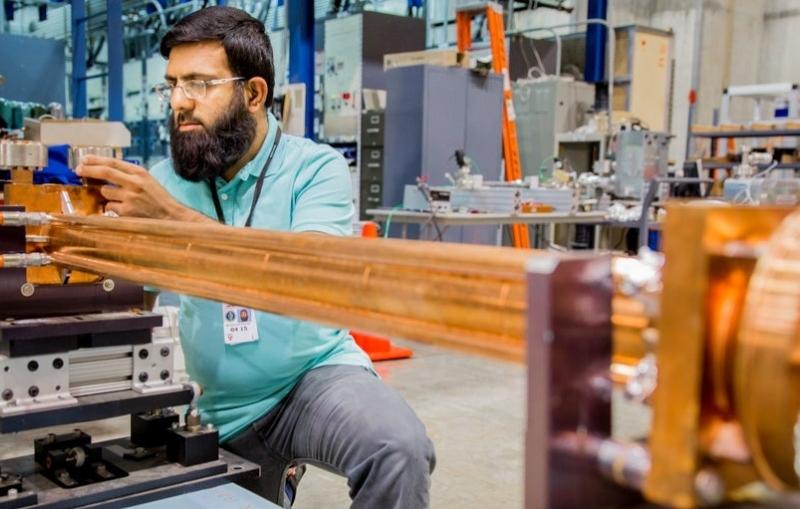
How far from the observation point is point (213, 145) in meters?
1.54

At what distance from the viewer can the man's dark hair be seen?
5.06 feet

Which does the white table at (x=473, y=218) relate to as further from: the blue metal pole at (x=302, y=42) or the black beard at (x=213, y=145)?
the black beard at (x=213, y=145)

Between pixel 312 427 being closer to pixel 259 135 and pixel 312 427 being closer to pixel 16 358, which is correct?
pixel 16 358

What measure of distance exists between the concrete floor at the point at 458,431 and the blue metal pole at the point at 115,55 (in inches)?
150

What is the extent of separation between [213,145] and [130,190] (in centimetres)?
39

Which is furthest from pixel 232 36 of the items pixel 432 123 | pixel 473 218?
pixel 432 123

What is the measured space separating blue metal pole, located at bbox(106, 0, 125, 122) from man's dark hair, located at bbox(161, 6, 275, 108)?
4958 mm

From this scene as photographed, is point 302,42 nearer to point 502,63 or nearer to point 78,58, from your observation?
point 502,63

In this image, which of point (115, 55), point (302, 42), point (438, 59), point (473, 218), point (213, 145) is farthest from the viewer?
point (115, 55)

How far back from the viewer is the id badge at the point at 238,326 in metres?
1.41

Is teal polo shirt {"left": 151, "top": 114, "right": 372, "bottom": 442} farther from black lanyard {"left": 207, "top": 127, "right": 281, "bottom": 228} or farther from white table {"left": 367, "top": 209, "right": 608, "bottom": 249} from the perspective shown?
white table {"left": 367, "top": 209, "right": 608, "bottom": 249}

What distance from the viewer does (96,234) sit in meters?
1.03

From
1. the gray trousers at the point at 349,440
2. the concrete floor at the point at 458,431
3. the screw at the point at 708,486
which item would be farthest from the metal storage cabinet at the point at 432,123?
the screw at the point at 708,486

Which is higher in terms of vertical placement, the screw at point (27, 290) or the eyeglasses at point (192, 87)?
the eyeglasses at point (192, 87)
